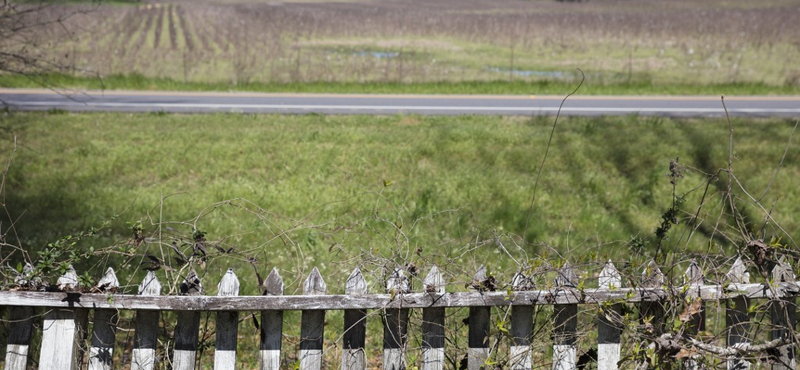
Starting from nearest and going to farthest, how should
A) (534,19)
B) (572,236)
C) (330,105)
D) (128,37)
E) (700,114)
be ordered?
(572,236), (700,114), (330,105), (128,37), (534,19)

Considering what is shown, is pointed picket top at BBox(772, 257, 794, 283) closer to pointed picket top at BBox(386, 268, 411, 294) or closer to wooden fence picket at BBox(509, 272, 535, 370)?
wooden fence picket at BBox(509, 272, 535, 370)

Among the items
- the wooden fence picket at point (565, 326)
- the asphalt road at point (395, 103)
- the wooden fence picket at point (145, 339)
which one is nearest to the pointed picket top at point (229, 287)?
the wooden fence picket at point (145, 339)

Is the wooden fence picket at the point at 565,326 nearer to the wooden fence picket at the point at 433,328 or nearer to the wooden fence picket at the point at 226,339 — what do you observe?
the wooden fence picket at the point at 433,328

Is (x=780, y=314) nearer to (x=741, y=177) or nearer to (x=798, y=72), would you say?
(x=741, y=177)

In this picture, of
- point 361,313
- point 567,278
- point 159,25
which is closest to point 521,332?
point 567,278

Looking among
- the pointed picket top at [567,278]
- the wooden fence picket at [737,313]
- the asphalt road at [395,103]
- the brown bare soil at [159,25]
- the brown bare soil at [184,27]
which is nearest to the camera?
the pointed picket top at [567,278]

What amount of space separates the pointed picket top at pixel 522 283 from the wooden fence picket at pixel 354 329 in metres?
0.65

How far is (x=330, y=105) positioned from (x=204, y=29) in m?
18.5

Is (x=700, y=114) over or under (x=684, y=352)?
under

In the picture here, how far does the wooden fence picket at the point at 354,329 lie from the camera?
3.18 metres

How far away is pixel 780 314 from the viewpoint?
3.49 m

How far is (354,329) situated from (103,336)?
1.08 meters

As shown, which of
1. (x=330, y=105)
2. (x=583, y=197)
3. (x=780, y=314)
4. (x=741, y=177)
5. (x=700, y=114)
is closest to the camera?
(x=780, y=314)

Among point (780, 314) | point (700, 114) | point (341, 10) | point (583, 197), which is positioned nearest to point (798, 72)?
point (700, 114)
